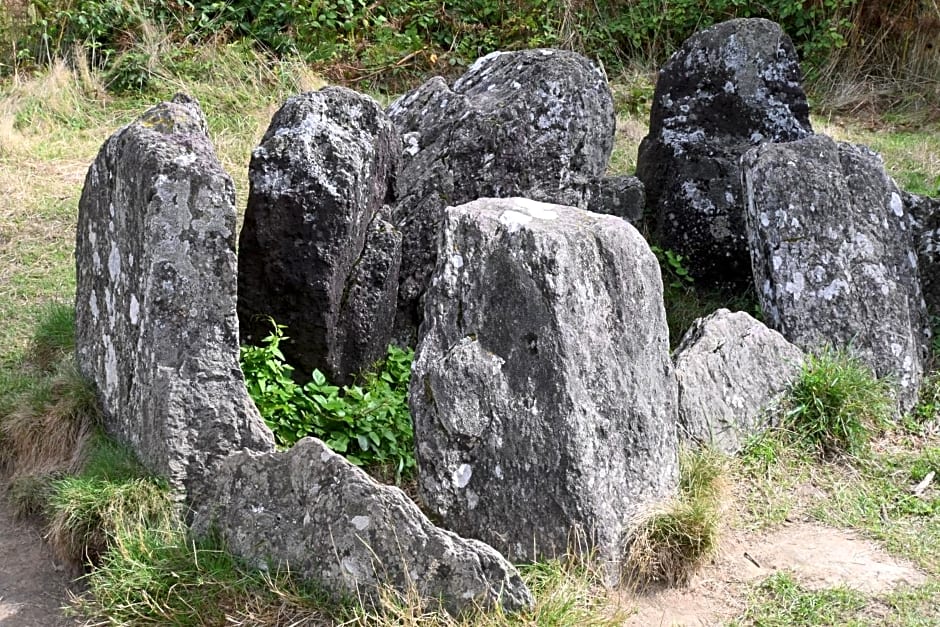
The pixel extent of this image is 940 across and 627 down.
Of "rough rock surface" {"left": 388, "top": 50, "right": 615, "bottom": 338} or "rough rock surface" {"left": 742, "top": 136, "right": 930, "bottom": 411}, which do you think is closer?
"rough rock surface" {"left": 742, "top": 136, "right": 930, "bottom": 411}

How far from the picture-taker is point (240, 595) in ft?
12.8

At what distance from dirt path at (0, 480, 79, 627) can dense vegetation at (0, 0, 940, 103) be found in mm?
6367

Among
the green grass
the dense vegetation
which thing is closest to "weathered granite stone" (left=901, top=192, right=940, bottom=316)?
the green grass

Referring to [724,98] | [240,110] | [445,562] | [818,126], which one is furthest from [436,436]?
[818,126]

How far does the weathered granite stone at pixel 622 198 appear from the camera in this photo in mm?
6809

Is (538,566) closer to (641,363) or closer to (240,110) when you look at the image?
(641,363)

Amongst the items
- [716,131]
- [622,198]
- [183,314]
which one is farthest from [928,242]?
[183,314]

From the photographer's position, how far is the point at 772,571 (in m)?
4.40

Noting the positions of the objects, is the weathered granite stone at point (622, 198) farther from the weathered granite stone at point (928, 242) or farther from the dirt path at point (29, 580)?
the dirt path at point (29, 580)

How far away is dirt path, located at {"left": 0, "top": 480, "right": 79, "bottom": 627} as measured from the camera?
4.15 m

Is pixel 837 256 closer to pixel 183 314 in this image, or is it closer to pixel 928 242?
pixel 928 242

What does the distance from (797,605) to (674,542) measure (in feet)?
1.65

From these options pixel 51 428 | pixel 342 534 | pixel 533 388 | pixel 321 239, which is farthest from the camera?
pixel 321 239

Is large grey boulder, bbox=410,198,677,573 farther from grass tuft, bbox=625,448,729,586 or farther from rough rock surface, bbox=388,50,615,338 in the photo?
rough rock surface, bbox=388,50,615,338
